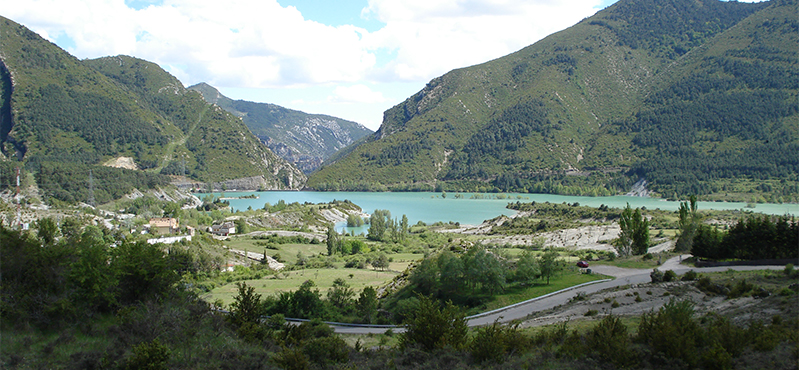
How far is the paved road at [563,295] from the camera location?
21062 mm

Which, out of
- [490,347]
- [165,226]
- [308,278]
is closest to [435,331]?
[490,347]

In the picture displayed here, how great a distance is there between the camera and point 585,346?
12062 millimetres

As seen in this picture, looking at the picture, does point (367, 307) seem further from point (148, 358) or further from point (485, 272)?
point (148, 358)

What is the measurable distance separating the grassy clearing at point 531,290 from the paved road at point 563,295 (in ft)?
2.18

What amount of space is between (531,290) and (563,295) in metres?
2.07

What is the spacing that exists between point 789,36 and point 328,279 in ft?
645

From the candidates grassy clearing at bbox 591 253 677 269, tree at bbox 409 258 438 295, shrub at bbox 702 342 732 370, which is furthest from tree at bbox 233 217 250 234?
shrub at bbox 702 342 732 370

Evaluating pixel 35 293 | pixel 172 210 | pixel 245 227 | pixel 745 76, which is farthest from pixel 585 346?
pixel 745 76

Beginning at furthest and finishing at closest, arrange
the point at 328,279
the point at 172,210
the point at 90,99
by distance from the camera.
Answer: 1. the point at 90,99
2. the point at 172,210
3. the point at 328,279

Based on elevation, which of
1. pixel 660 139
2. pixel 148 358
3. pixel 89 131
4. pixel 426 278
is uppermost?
pixel 89 131

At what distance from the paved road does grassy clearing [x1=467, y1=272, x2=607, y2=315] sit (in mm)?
664

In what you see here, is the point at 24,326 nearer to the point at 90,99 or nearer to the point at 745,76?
the point at 90,99

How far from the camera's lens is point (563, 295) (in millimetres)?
23938

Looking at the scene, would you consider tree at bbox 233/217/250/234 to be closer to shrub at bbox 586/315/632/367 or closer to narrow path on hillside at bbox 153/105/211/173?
shrub at bbox 586/315/632/367
